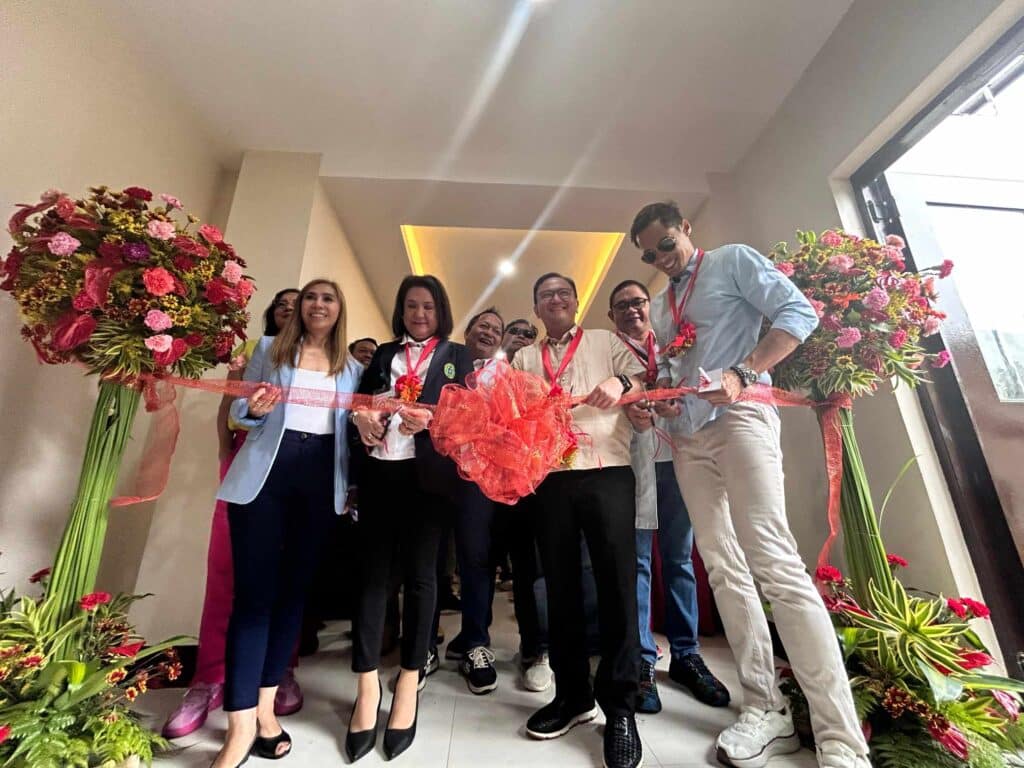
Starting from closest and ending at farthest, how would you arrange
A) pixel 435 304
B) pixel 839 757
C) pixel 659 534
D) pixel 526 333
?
pixel 839 757, pixel 435 304, pixel 659 534, pixel 526 333

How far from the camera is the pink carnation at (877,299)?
1691 millimetres

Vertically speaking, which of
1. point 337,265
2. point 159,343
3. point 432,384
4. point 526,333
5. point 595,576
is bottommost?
point 595,576

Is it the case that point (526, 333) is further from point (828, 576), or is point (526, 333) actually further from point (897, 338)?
point (828, 576)

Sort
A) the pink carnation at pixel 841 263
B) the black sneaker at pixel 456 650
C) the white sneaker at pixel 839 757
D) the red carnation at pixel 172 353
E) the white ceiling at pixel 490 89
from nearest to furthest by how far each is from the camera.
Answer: the white sneaker at pixel 839 757 < the red carnation at pixel 172 353 < the pink carnation at pixel 841 263 < the black sneaker at pixel 456 650 < the white ceiling at pixel 490 89

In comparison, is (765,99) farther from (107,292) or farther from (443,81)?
(107,292)

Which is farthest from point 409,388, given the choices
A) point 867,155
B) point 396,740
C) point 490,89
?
point 867,155

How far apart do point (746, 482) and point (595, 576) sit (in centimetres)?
57

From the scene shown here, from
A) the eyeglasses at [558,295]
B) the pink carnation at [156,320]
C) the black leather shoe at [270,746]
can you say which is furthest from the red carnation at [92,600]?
the eyeglasses at [558,295]

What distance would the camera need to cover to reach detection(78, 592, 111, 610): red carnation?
1411mm

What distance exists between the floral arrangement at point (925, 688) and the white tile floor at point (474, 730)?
0.85 feet

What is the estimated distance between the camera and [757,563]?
53.9 inches

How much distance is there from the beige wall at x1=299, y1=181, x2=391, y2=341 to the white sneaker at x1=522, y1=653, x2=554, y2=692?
2121mm

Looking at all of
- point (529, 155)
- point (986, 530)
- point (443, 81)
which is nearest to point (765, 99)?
point (529, 155)

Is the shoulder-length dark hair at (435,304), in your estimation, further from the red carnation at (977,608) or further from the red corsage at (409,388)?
the red carnation at (977,608)
